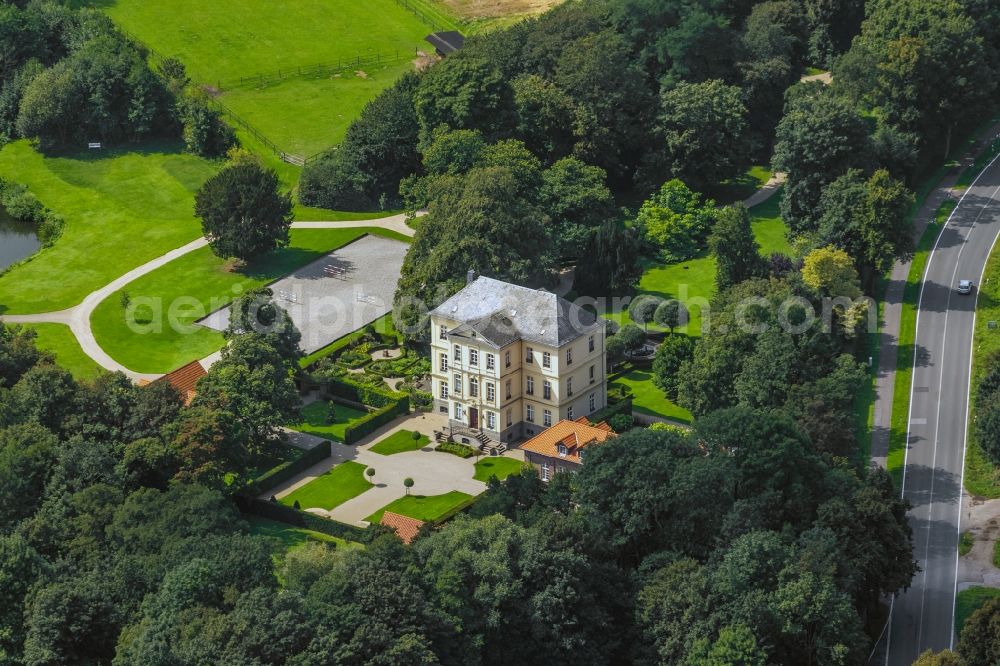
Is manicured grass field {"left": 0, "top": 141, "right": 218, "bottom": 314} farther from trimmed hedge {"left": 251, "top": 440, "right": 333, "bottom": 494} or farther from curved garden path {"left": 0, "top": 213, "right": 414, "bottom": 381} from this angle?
trimmed hedge {"left": 251, "top": 440, "right": 333, "bottom": 494}

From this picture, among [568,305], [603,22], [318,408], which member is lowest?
[318,408]

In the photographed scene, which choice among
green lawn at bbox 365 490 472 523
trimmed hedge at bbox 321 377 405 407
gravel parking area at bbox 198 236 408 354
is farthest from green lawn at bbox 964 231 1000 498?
gravel parking area at bbox 198 236 408 354

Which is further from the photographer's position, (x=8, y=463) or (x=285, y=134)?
(x=285, y=134)

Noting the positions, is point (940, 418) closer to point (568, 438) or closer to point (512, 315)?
point (568, 438)

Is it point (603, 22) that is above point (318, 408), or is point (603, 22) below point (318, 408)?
above

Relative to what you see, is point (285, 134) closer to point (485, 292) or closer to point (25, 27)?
point (25, 27)

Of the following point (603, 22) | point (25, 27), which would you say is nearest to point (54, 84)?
point (25, 27)
